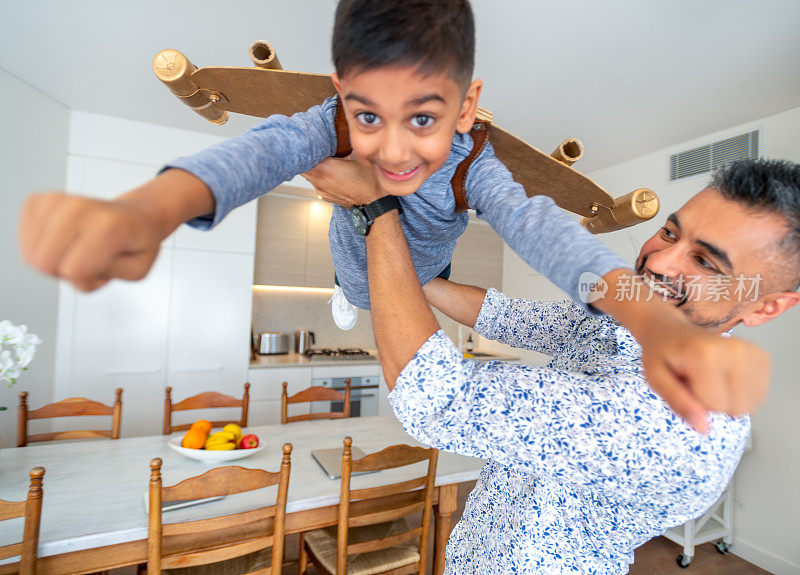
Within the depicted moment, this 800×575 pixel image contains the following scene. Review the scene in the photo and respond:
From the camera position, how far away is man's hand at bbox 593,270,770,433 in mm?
238

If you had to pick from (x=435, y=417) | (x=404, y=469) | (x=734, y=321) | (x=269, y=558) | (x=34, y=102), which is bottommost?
(x=269, y=558)

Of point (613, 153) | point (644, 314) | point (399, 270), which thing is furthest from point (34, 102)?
point (613, 153)

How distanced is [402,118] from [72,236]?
348 millimetres

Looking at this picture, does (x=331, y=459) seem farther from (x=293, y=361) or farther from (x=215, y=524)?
(x=293, y=361)

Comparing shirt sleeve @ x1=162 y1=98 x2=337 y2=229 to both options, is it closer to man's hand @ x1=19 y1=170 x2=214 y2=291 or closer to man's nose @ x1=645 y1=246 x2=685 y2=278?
man's hand @ x1=19 y1=170 x2=214 y2=291

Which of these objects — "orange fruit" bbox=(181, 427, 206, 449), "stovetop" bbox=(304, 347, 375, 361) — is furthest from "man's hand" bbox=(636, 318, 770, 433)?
"stovetop" bbox=(304, 347, 375, 361)

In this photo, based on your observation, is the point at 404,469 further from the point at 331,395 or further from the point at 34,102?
the point at 34,102

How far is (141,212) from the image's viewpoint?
26 cm

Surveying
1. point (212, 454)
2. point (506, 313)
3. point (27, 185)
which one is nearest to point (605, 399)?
point (506, 313)

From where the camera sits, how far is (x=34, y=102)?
246 cm

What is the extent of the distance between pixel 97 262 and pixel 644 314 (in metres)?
0.35

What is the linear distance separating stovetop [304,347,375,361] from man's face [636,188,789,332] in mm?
3149

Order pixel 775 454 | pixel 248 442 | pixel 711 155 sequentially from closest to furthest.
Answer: pixel 248 442
pixel 775 454
pixel 711 155

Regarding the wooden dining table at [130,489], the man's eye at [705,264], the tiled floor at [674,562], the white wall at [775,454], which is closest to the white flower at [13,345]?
the wooden dining table at [130,489]
